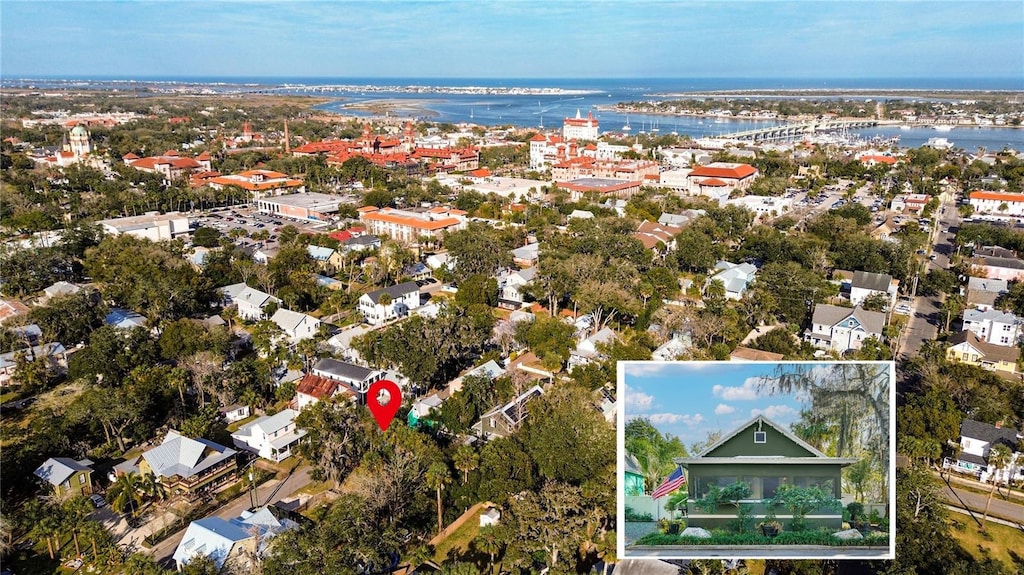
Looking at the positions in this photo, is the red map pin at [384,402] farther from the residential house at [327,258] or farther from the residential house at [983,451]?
the residential house at [327,258]

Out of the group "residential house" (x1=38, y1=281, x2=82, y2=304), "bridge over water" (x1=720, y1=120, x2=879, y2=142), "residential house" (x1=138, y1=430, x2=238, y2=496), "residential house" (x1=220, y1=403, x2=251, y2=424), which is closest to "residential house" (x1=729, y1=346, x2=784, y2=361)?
"residential house" (x1=220, y1=403, x2=251, y2=424)

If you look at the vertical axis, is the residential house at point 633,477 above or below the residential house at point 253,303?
above

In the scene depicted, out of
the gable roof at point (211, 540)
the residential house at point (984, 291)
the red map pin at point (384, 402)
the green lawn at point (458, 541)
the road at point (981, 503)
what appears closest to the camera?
the gable roof at point (211, 540)

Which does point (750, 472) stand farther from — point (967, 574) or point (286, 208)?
point (286, 208)

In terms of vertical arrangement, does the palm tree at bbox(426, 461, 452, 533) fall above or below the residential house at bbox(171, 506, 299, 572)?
above

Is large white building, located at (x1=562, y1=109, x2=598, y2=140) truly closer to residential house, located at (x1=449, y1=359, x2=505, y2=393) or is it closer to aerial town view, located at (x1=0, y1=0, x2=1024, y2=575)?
aerial town view, located at (x1=0, y1=0, x2=1024, y2=575)

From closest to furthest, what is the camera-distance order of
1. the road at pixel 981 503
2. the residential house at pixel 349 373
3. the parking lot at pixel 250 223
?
the road at pixel 981 503 → the residential house at pixel 349 373 → the parking lot at pixel 250 223

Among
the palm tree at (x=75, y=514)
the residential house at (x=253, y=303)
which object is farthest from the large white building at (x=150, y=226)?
the palm tree at (x=75, y=514)
